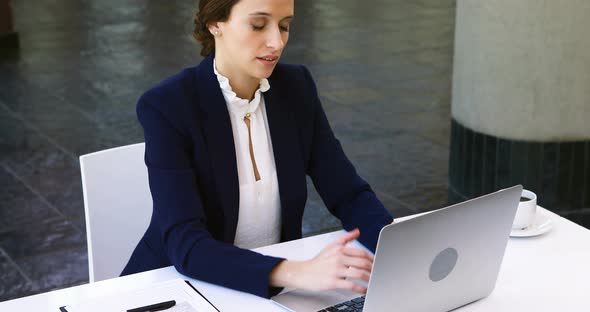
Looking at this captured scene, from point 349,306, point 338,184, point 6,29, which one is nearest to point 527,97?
point 338,184

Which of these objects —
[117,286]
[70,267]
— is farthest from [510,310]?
[70,267]

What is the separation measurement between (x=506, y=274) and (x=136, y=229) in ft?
3.40

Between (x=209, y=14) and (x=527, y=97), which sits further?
(x=527, y=97)

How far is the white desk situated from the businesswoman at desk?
0.16ft

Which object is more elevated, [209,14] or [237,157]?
[209,14]

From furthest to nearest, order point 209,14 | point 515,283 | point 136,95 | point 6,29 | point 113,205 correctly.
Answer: point 6,29
point 136,95
point 113,205
point 209,14
point 515,283

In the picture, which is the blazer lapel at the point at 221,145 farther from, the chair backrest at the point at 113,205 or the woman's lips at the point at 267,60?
the chair backrest at the point at 113,205

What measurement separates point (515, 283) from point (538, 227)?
29 centimetres

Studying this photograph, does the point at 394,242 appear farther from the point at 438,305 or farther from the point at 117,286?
the point at 117,286

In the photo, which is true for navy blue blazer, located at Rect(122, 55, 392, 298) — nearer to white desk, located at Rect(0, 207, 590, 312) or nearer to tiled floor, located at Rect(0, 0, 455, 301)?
white desk, located at Rect(0, 207, 590, 312)

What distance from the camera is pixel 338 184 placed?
2424 mm

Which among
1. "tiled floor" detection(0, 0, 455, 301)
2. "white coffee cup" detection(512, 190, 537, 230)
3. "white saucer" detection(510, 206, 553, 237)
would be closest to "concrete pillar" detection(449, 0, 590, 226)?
"tiled floor" detection(0, 0, 455, 301)

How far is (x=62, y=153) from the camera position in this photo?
5.39 m

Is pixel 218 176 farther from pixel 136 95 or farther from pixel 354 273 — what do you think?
pixel 136 95
